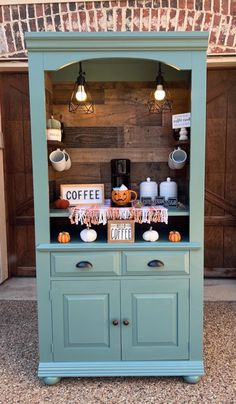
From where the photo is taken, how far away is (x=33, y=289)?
358 cm

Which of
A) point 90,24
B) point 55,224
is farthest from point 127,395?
point 90,24

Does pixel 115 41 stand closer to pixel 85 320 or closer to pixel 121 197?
pixel 121 197

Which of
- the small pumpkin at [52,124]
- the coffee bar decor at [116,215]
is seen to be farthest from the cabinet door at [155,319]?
the small pumpkin at [52,124]

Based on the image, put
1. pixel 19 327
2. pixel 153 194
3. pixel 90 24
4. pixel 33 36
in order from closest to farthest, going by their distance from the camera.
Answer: pixel 33 36 < pixel 153 194 < pixel 19 327 < pixel 90 24

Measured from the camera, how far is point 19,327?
2.75m

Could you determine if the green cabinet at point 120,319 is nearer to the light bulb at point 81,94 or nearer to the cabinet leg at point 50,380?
the cabinet leg at point 50,380

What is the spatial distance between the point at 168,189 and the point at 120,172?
14.6 inches

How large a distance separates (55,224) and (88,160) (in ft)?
1.81

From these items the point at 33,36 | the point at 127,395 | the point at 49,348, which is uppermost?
the point at 33,36

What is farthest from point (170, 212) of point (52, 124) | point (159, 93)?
point (52, 124)

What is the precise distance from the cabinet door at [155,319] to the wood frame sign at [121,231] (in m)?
0.26

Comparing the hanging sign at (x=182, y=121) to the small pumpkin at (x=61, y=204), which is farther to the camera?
the small pumpkin at (x=61, y=204)

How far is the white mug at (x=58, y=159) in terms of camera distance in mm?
2139

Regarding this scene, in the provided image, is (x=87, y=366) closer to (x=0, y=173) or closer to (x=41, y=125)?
(x=41, y=125)
